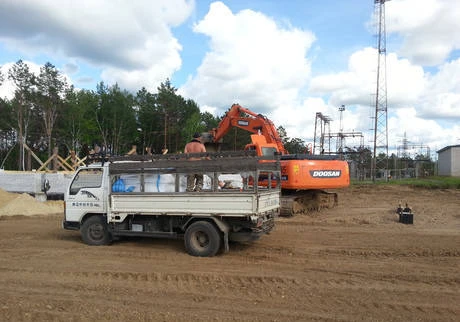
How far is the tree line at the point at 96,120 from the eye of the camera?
4494cm

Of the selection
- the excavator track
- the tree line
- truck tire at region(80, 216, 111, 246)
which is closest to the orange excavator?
the excavator track

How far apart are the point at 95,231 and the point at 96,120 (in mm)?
45462

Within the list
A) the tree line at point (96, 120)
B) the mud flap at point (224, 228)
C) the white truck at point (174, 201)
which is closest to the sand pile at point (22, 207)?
the white truck at point (174, 201)

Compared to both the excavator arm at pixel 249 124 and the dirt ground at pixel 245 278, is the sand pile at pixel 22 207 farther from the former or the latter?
the excavator arm at pixel 249 124

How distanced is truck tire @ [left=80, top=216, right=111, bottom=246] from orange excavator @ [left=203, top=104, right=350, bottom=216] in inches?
234

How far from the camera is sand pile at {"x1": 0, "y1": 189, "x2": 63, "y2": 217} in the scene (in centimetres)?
1666

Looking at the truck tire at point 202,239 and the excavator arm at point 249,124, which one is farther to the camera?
the excavator arm at point 249,124

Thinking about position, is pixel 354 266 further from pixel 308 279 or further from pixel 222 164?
pixel 222 164

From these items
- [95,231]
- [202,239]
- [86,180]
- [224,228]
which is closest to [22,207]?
[86,180]

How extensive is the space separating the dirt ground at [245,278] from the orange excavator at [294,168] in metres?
3.15

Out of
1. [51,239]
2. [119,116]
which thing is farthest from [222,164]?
[119,116]

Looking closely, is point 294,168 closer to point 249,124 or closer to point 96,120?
point 249,124

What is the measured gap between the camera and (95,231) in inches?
391

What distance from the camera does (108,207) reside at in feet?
31.1
